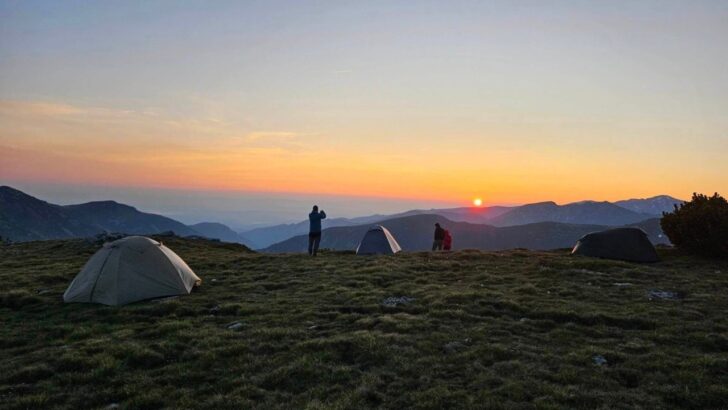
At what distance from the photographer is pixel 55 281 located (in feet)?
78.2

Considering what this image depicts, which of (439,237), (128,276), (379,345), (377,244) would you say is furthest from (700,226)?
(128,276)

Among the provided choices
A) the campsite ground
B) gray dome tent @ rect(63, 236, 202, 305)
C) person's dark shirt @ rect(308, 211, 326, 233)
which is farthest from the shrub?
gray dome tent @ rect(63, 236, 202, 305)

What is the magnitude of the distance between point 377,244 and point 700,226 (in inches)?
908

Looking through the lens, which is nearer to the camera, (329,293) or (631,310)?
(631,310)

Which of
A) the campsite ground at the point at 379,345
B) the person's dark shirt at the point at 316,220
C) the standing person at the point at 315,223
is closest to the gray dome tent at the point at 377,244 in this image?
the standing person at the point at 315,223

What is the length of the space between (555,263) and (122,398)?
79.4ft

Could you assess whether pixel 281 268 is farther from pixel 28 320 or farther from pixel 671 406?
pixel 671 406

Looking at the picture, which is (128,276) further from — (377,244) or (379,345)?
(377,244)

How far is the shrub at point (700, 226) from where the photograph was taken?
29812mm

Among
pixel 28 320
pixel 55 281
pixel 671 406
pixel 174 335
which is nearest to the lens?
pixel 671 406

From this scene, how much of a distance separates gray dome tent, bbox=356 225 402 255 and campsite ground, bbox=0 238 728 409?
1361cm

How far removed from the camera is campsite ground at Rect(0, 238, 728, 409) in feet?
32.1

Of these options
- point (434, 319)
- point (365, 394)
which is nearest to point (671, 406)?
point (365, 394)

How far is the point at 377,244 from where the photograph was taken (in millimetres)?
37406
